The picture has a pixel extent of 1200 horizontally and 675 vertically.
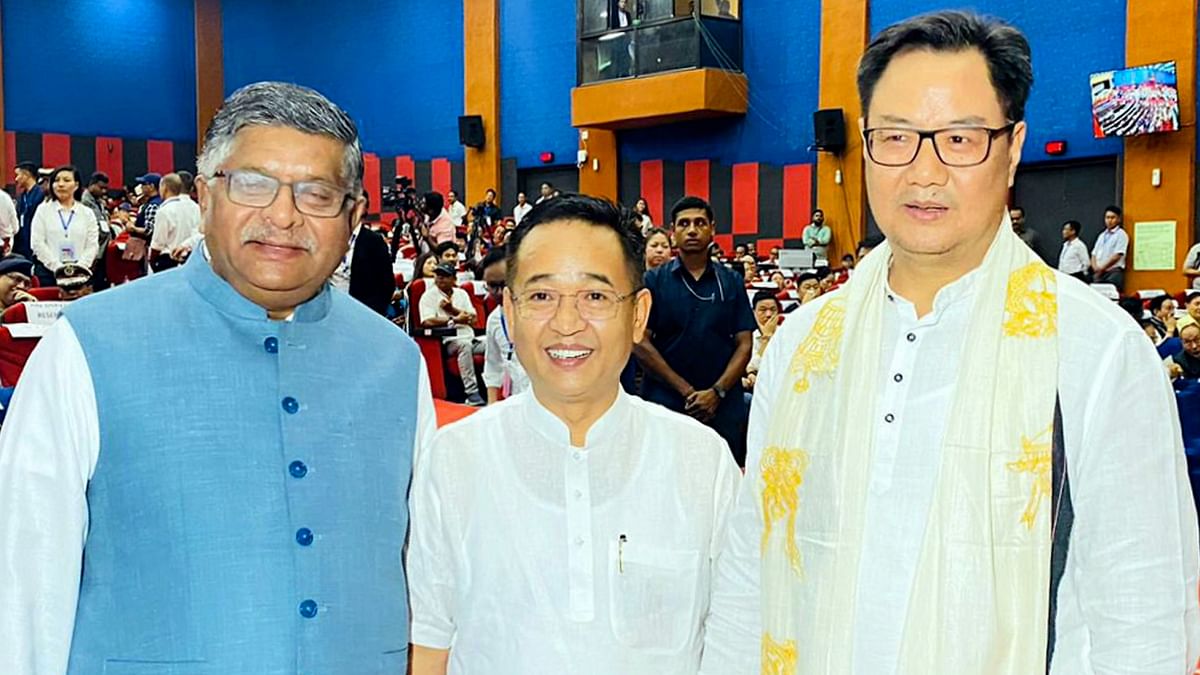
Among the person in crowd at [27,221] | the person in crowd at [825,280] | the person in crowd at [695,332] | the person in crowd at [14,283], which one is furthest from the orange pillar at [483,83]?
the person in crowd at [695,332]

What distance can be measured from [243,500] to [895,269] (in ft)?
3.21

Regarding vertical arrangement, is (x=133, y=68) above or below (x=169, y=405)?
above

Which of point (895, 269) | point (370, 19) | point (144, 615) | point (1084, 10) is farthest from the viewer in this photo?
point (370, 19)

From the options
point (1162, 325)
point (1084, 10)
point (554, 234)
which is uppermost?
point (1084, 10)

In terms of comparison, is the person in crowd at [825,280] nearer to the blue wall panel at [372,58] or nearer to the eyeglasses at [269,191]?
the eyeglasses at [269,191]

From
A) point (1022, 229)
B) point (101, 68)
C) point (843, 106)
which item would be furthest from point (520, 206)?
point (101, 68)

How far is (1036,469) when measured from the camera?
4.89 feet

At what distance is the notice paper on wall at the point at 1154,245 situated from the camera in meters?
12.5

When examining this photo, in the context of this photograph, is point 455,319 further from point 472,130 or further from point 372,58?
point 372,58

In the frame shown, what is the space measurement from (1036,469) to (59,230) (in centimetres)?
950

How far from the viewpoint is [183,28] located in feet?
72.2

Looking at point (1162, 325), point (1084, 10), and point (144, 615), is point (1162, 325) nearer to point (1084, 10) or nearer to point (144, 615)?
point (1084, 10)

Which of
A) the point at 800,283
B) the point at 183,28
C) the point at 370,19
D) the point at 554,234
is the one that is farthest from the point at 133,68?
the point at 554,234

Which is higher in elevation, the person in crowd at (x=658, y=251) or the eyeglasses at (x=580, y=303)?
the person in crowd at (x=658, y=251)
